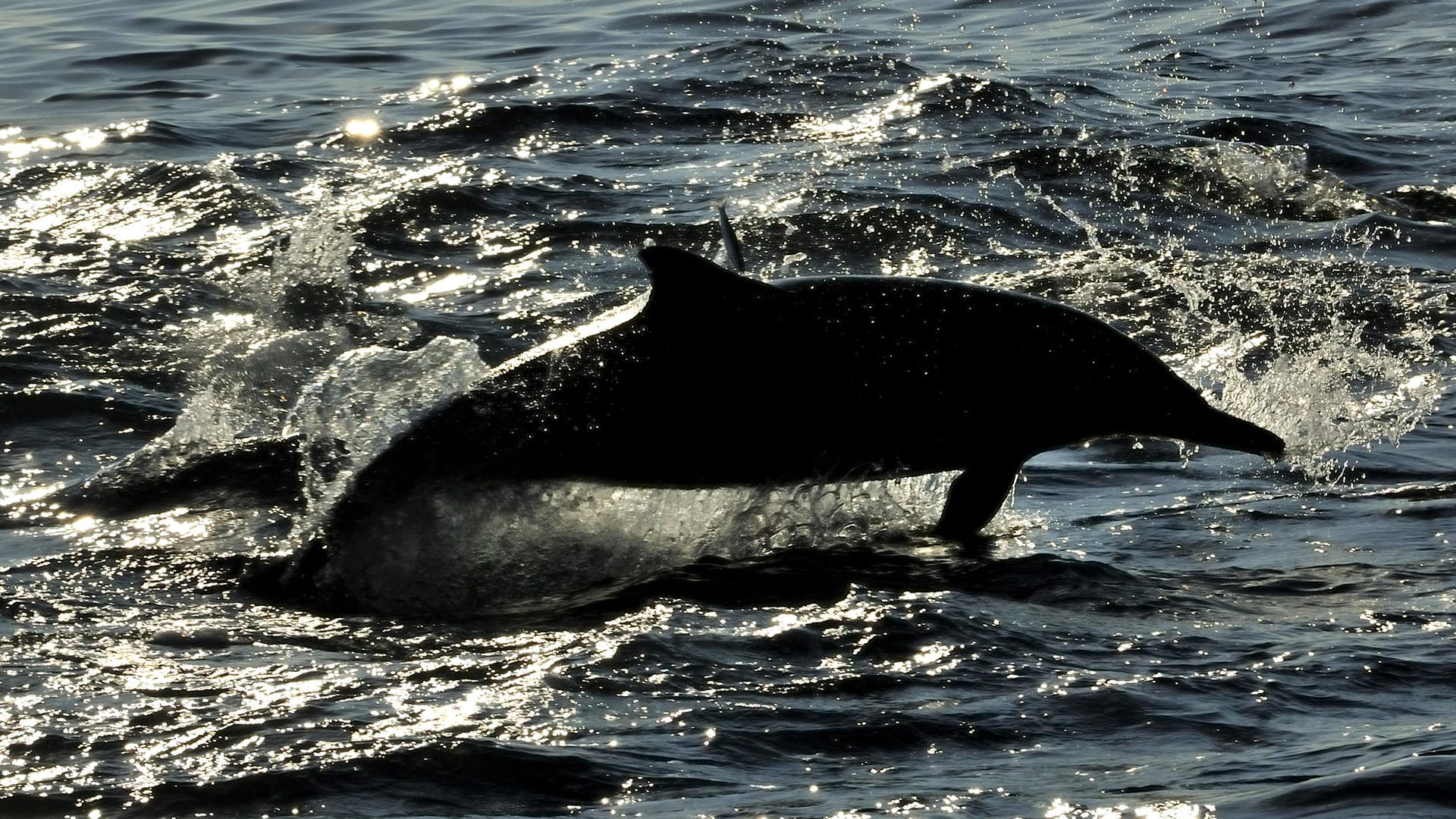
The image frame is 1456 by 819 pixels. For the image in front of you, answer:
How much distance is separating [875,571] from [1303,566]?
72.8 inches

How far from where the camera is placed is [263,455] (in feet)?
33.1

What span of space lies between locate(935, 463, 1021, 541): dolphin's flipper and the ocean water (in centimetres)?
21

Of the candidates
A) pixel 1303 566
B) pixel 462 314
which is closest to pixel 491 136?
pixel 462 314

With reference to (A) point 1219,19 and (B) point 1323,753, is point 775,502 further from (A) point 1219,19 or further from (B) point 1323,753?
(A) point 1219,19

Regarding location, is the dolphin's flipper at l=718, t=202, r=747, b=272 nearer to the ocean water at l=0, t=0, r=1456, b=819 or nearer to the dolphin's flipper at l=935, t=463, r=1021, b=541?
the ocean water at l=0, t=0, r=1456, b=819

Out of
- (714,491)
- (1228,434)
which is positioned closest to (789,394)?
(714,491)

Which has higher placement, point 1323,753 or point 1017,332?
point 1017,332

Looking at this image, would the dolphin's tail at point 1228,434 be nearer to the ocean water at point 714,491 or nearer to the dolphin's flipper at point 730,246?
the ocean water at point 714,491

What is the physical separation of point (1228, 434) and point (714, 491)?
2.47 m

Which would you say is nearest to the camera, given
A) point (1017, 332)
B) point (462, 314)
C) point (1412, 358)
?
point (1017, 332)

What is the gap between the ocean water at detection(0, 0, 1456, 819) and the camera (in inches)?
231

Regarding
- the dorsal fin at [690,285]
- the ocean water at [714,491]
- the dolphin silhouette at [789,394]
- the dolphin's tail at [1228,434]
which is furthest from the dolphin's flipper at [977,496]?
the dorsal fin at [690,285]

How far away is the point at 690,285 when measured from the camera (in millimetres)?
8055

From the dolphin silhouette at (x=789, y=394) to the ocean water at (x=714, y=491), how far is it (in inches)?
5.9
